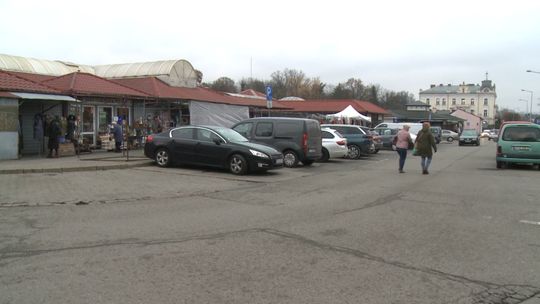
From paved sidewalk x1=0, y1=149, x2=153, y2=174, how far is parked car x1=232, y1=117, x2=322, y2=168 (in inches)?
152

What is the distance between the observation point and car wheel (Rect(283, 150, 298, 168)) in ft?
56.2

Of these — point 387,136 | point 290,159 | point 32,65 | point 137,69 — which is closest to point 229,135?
point 290,159

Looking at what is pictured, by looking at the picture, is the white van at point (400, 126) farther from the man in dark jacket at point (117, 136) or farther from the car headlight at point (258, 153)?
the car headlight at point (258, 153)

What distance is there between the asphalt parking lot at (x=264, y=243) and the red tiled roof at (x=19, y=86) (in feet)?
19.9

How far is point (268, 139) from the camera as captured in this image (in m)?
17.3

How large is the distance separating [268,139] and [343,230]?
10130 mm

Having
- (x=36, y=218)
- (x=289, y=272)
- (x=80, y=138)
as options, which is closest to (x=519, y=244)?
(x=289, y=272)

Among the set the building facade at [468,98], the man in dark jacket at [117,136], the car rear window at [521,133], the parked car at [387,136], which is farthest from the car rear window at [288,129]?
the building facade at [468,98]

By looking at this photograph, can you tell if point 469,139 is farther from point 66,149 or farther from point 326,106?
point 66,149

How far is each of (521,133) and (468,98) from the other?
454ft

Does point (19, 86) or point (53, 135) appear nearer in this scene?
point (19, 86)

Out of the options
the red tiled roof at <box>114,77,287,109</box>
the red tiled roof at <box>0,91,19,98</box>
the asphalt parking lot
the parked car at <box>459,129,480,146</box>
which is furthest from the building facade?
the asphalt parking lot

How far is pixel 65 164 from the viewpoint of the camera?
1523cm

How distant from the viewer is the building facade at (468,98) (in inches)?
5655
